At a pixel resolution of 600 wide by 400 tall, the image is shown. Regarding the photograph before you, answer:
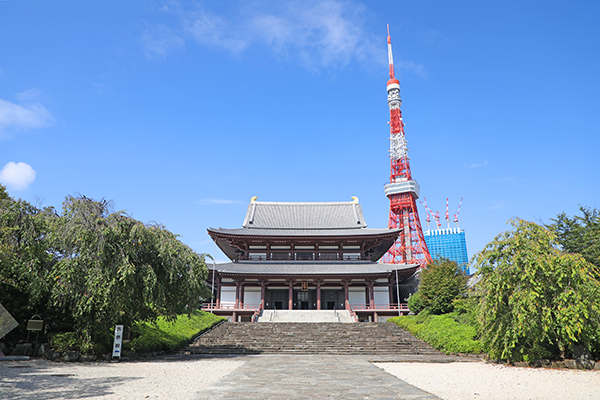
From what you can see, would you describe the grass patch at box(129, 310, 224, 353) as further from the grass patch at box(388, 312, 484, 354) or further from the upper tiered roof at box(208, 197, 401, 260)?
the grass patch at box(388, 312, 484, 354)

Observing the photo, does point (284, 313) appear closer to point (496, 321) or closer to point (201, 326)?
point (201, 326)

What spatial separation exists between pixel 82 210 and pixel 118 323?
4617mm

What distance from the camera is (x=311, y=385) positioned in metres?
8.75

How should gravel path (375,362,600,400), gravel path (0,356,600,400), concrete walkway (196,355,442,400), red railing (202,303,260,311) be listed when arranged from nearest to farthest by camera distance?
concrete walkway (196,355,442,400), gravel path (0,356,600,400), gravel path (375,362,600,400), red railing (202,303,260,311)

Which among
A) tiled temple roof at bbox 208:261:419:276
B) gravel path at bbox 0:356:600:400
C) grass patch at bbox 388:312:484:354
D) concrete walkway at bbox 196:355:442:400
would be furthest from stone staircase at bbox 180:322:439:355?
concrete walkway at bbox 196:355:442:400

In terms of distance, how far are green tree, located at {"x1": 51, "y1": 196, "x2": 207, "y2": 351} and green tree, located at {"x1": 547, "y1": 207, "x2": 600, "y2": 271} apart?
20.5 metres

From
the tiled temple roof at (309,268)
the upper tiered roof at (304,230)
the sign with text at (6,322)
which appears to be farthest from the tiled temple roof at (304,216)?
the sign with text at (6,322)

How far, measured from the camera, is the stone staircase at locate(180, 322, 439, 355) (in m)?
19.2

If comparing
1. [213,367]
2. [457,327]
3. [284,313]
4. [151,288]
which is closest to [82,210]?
[151,288]

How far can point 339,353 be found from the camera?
18.8 meters

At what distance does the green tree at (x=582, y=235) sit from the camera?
22.1 meters

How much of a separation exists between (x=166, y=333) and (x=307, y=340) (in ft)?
24.7

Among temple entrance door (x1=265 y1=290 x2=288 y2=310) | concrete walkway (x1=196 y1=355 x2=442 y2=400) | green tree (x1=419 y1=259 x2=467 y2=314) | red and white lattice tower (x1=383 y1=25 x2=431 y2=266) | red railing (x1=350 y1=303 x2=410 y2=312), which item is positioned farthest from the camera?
red and white lattice tower (x1=383 y1=25 x2=431 y2=266)

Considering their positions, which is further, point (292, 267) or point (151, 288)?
point (292, 267)
